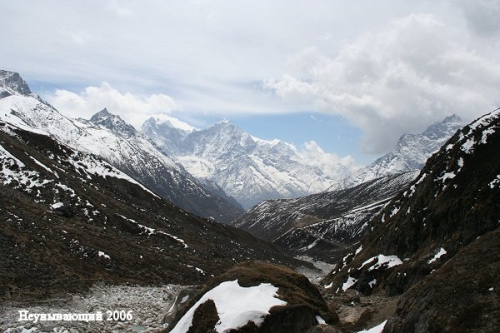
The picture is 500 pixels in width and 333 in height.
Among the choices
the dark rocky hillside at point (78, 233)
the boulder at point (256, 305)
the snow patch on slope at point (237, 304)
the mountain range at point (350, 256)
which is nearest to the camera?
the mountain range at point (350, 256)

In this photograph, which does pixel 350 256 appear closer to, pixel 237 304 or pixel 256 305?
pixel 237 304

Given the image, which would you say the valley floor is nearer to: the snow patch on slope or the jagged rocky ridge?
the snow patch on slope

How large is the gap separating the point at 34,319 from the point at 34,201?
49.6 m

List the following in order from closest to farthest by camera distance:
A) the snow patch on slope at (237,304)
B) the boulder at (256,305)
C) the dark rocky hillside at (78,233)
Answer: the snow patch on slope at (237,304), the boulder at (256,305), the dark rocky hillside at (78,233)

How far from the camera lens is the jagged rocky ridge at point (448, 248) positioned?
1415 centimetres

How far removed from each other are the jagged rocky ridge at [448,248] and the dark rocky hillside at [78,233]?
108 ft

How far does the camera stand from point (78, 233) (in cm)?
6825

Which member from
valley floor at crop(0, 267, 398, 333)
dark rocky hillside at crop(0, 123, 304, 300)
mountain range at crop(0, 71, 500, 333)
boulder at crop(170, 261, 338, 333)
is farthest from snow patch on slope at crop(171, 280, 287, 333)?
dark rocky hillside at crop(0, 123, 304, 300)

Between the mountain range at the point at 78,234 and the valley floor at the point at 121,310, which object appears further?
the mountain range at the point at 78,234

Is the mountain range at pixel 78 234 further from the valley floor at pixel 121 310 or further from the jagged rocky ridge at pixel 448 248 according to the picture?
the jagged rocky ridge at pixel 448 248

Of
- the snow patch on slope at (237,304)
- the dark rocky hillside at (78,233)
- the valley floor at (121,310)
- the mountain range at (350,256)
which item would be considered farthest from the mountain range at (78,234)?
the snow patch on slope at (237,304)

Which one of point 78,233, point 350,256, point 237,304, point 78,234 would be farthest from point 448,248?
point 78,233

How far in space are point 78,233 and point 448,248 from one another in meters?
57.0

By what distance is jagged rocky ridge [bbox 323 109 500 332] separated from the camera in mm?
14148
